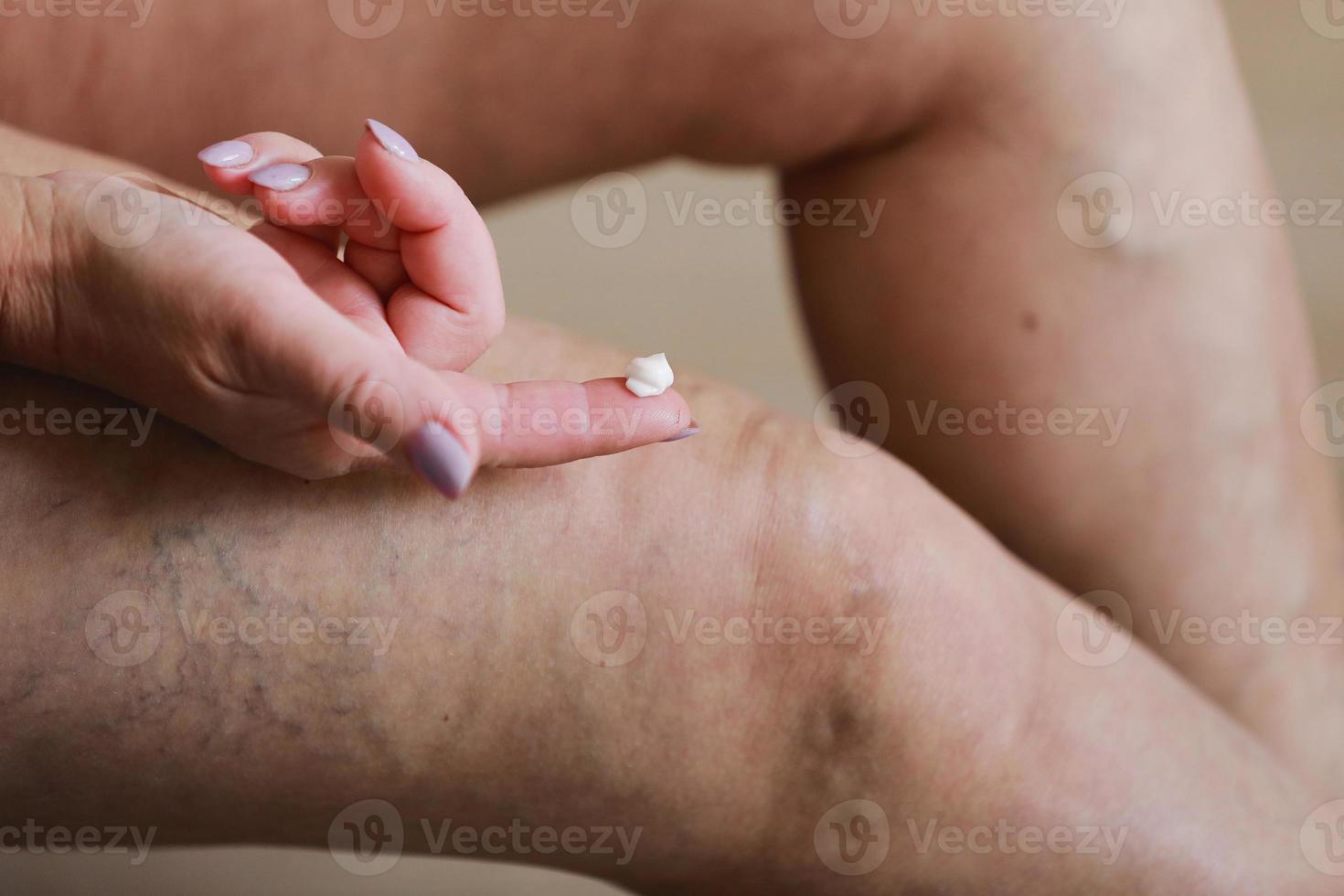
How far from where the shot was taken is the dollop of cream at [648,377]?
19.9 inches

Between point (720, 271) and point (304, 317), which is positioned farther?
point (720, 271)

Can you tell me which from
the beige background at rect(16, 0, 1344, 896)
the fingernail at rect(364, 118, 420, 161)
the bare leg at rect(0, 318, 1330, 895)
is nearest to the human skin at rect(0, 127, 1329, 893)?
the bare leg at rect(0, 318, 1330, 895)

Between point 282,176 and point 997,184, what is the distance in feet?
1.48

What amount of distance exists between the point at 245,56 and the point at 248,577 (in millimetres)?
345

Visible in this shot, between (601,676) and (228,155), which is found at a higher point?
(228,155)

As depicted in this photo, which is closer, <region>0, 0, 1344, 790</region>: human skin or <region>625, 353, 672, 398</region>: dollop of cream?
<region>625, 353, 672, 398</region>: dollop of cream

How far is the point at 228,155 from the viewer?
0.51 metres

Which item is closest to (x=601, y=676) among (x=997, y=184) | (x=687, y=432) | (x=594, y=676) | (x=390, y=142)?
(x=594, y=676)

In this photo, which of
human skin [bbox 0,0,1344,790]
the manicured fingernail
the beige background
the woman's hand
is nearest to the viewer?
the woman's hand

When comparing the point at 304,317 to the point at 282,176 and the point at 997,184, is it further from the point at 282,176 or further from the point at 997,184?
the point at 997,184

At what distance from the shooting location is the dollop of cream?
19.9 inches

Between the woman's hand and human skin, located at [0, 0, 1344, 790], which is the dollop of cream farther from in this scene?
human skin, located at [0, 0, 1344, 790]

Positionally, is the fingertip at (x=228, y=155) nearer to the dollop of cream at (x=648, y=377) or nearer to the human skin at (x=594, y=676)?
the human skin at (x=594, y=676)

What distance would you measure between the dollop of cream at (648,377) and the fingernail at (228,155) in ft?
0.64
